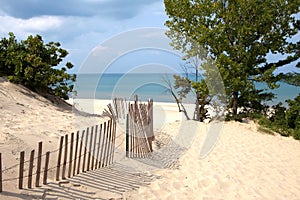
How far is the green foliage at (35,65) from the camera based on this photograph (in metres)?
8.98

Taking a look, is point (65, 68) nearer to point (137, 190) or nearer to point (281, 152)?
point (137, 190)

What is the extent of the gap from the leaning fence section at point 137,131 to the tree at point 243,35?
568cm

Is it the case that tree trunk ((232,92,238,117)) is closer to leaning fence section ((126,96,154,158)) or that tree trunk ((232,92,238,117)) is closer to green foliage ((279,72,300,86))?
green foliage ((279,72,300,86))

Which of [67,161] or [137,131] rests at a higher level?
[137,131]

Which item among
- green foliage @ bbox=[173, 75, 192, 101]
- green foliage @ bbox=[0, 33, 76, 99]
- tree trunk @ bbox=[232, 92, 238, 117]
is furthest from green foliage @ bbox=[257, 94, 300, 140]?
green foliage @ bbox=[0, 33, 76, 99]

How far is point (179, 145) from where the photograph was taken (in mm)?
7879

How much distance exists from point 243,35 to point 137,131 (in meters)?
7.24

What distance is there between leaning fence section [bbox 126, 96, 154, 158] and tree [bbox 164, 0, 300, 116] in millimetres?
5681

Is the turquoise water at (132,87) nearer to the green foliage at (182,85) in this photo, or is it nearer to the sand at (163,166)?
the green foliage at (182,85)

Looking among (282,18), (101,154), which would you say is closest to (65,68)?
(101,154)

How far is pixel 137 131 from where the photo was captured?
591 centimetres

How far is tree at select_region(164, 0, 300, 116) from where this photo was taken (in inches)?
435

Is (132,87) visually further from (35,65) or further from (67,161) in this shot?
(67,161)

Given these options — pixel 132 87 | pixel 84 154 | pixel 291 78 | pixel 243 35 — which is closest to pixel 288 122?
pixel 291 78
